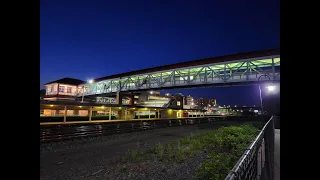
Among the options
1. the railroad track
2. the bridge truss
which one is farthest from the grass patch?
the bridge truss

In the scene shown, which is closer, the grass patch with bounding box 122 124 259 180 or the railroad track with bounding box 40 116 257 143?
the grass patch with bounding box 122 124 259 180

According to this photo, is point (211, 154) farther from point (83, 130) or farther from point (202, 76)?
point (202, 76)

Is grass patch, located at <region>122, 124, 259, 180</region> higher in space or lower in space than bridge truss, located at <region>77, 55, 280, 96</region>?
lower

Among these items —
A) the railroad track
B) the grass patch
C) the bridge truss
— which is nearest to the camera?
the grass patch

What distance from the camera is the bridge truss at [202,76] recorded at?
29922mm

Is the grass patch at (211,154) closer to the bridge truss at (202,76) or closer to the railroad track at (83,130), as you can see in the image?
the railroad track at (83,130)

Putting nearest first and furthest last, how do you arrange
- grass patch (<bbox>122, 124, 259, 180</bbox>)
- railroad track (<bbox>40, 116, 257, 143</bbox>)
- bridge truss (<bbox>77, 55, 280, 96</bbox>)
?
1. grass patch (<bbox>122, 124, 259, 180</bbox>)
2. railroad track (<bbox>40, 116, 257, 143</bbox>)
3. bridge truss (<bbox>77, 55, 280, 96</bbox>)

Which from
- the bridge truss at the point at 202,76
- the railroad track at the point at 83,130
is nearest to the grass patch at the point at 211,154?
the railroad track at the point at 83,130

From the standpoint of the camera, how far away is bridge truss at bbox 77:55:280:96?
2992 centimetres

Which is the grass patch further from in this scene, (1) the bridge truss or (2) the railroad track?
(1) the bridge truss

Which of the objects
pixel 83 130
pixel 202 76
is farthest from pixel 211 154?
pixel 202 76
